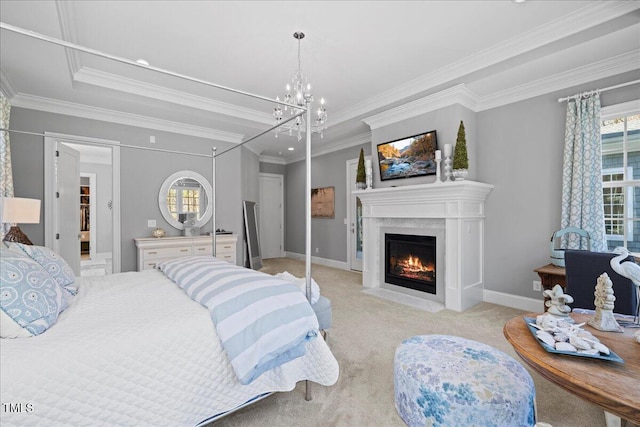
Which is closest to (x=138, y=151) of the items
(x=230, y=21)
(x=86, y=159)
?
(x=230, y=21)

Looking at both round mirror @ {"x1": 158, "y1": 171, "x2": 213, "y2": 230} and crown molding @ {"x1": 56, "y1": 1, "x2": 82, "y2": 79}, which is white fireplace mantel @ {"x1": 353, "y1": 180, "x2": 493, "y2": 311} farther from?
crown molding @ {"x1": 56, "y1": 1, "x2": 82, "y2": 79}

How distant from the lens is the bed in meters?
1.07

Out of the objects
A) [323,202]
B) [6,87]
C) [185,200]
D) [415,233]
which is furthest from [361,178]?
[6,87]

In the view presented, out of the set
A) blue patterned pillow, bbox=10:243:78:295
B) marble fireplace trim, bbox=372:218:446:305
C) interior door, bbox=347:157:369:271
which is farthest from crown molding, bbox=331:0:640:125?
blue patterned pillow, bbox=10:243:78:295

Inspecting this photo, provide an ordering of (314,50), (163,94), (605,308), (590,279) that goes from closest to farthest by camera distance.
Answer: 1. (605,308)
2. (590,279)
3. (314,50)
4. (163,94)

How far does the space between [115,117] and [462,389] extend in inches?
195

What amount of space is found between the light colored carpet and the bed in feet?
0.71

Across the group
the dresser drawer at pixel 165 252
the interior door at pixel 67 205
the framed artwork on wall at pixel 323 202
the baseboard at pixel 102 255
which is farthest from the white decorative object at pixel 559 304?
the baseboard at pixel 102 255

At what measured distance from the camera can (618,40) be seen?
2559 mm

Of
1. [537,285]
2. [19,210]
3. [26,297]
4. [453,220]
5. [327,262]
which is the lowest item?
[327,262]

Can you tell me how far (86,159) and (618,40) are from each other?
929 cm

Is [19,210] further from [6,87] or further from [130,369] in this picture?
[130,369]

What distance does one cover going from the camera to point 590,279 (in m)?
2.04

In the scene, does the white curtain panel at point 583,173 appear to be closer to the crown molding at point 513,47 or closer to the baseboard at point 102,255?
the crown molding at point 513,47
